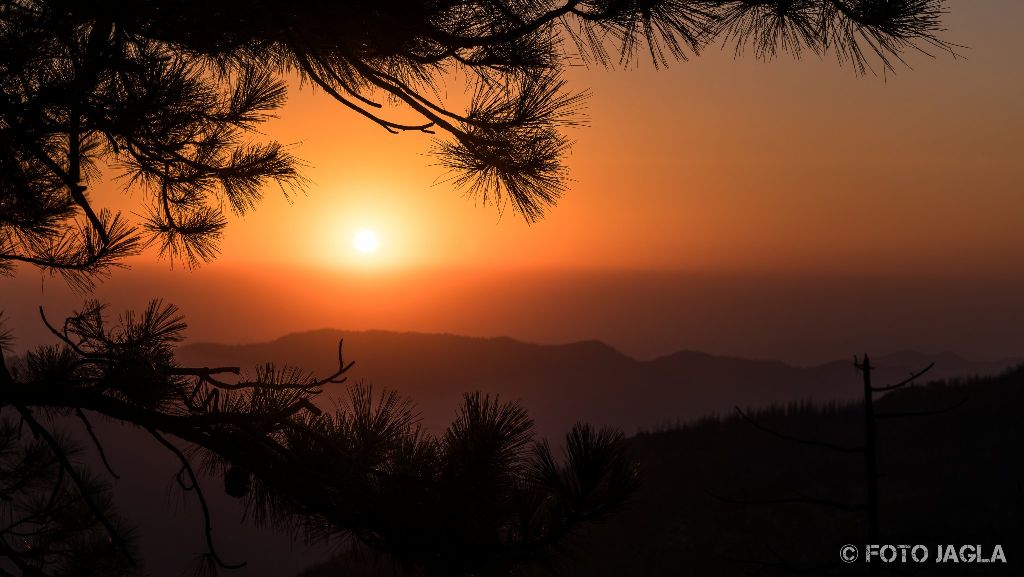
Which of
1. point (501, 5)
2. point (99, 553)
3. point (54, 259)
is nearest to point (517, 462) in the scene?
point (501, 5)

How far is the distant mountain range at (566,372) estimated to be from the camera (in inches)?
1969

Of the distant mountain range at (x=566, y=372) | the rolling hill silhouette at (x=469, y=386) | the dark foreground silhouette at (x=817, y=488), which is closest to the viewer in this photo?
the dark foreground silhouette at (x=817, y=488)

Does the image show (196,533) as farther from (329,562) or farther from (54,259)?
(54,259)

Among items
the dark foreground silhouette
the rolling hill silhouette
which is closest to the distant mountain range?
the rolling hill silhouette

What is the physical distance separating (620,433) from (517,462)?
15.3 inches

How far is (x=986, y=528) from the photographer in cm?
966

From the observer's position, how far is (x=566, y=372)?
91625 mm

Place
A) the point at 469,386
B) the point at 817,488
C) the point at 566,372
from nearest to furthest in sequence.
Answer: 1. the point at 817,488
2. the point at 469,386
3. the point at 566,372

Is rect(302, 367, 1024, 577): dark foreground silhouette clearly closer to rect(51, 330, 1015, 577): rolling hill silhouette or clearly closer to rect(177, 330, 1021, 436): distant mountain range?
rect(51, 330, 1015, 577): rolling hill silhouette

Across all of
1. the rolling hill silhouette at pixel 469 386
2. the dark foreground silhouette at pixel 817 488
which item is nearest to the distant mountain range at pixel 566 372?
the rolling hill silhouette at pixel 469 386

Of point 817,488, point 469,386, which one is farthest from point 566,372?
point 817,488

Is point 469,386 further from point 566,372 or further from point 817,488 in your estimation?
point 817,488

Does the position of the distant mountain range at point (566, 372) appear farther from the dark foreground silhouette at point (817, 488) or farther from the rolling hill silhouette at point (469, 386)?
the dark foreground silhouette at point (817, 488)

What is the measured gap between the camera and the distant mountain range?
50000mm
